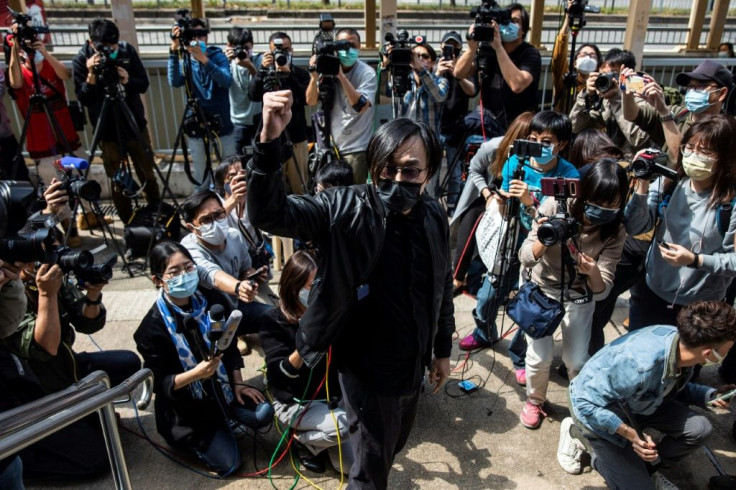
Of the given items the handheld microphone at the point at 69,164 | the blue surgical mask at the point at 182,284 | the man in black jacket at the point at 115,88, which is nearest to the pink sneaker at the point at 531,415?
the blue surgical mask at the point at 182,284

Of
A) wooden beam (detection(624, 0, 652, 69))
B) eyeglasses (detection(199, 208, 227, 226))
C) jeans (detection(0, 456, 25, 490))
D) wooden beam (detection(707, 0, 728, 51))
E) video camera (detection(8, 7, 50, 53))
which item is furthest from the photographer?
wooden beam (detection(707, 0, 728, 51))

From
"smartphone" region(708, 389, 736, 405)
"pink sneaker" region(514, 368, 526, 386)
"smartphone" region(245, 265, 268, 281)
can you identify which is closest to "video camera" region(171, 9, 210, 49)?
"smartphone" region(245, 265, 268, 281)

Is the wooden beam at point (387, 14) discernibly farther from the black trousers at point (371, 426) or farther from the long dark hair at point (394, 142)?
the black trousers at point (371, 426)

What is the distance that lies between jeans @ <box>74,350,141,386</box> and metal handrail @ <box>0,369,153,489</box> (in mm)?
1153

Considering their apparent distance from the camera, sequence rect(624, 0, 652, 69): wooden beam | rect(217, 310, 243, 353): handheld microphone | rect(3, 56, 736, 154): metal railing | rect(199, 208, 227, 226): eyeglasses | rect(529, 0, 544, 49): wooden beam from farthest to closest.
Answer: rect(529, 0, 544, 49): wooden beam → rect(3, 56, 736, 154): metal railing → rect(624, 0, 652, 69): wooden beam → rect(199, 208, 227, 226): eyeglasses → rect(217, 310, 243, 353): handheld microphone

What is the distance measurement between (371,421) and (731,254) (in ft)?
6.71

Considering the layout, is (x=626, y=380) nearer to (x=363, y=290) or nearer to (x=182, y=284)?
(x=363, y=290)

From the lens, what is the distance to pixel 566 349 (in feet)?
11.1

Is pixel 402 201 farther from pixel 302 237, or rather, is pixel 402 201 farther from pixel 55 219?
pixel 55 219

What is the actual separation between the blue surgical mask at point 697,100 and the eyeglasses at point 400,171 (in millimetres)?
2656

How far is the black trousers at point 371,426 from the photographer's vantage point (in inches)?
93.1

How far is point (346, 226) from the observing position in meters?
2.04

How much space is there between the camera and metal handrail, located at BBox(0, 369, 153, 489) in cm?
159

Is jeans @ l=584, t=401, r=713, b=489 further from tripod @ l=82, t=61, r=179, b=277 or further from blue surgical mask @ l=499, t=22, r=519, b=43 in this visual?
tripod @ l=82, t=61, r=179, b=277
